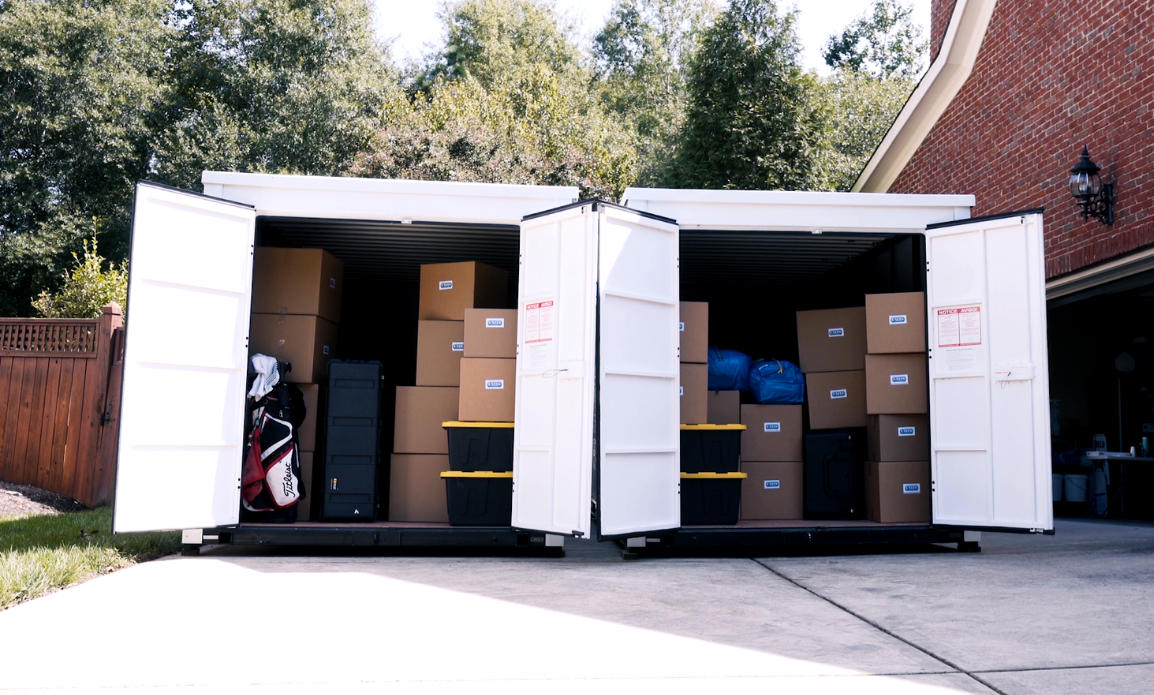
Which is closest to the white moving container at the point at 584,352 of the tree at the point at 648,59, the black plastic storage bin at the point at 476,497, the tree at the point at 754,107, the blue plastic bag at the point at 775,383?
the black plastic storage bin at the point at 476,497

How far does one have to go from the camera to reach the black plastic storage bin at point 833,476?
7.11 metres

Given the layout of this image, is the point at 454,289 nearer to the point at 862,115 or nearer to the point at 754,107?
the point at 754,107

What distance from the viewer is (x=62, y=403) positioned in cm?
828

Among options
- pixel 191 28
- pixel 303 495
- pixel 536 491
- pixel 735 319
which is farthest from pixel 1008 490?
pixel 191 28

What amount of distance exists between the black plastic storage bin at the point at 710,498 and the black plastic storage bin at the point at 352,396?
2.34 meters

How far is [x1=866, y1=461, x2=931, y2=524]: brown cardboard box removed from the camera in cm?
681

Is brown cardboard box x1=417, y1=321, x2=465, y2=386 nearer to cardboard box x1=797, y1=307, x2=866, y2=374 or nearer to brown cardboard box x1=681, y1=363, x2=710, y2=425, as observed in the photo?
brown cardboard box x1=681, y1=363, x2=710, y2=425

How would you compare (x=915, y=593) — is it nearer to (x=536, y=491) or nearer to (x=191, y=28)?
(x=536, y=491)

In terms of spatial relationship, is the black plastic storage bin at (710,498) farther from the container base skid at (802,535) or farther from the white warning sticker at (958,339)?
the white warning sticker at (958,339)

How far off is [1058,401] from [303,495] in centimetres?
1001

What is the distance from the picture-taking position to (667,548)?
21.7ft

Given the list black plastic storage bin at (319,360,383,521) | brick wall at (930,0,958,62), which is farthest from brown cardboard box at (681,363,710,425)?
brick wall at (930,0,958,62)

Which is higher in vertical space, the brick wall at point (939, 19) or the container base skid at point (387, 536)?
the brick wall at point (939, 19)

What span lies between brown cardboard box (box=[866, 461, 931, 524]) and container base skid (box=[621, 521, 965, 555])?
277 mm
